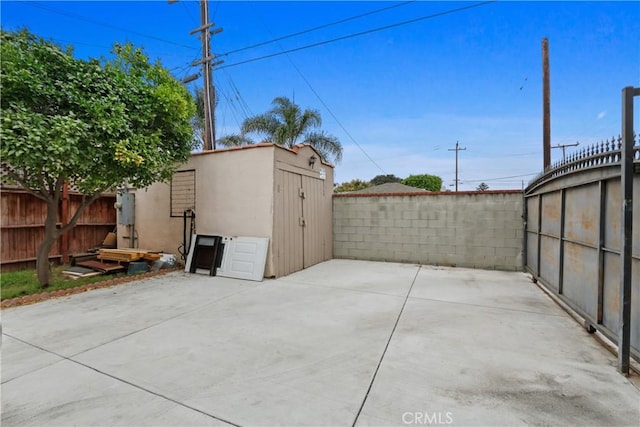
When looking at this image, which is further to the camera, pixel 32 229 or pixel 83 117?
pixel 32 229

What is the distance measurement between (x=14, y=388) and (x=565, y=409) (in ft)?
12.2

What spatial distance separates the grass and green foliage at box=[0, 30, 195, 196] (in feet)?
5.27

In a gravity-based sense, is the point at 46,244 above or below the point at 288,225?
below

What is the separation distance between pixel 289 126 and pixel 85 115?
9.06m

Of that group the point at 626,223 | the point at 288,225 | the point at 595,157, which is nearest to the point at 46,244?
the point at 288,225

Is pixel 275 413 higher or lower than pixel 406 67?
lower

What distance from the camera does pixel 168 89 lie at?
4848mm

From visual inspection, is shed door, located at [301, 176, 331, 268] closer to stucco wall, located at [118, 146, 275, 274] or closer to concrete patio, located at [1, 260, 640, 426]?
stucco wall, located at [118, 146, 275, 274]

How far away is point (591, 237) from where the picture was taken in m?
2.88

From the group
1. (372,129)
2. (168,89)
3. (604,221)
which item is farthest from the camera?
(372,129)

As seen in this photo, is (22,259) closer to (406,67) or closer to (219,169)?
(219,169)

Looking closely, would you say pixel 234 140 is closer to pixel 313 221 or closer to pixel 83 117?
pixel 313 221

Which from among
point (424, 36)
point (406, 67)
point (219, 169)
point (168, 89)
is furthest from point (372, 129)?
point (168, 89)

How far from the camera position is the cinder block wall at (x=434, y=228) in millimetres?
6570
